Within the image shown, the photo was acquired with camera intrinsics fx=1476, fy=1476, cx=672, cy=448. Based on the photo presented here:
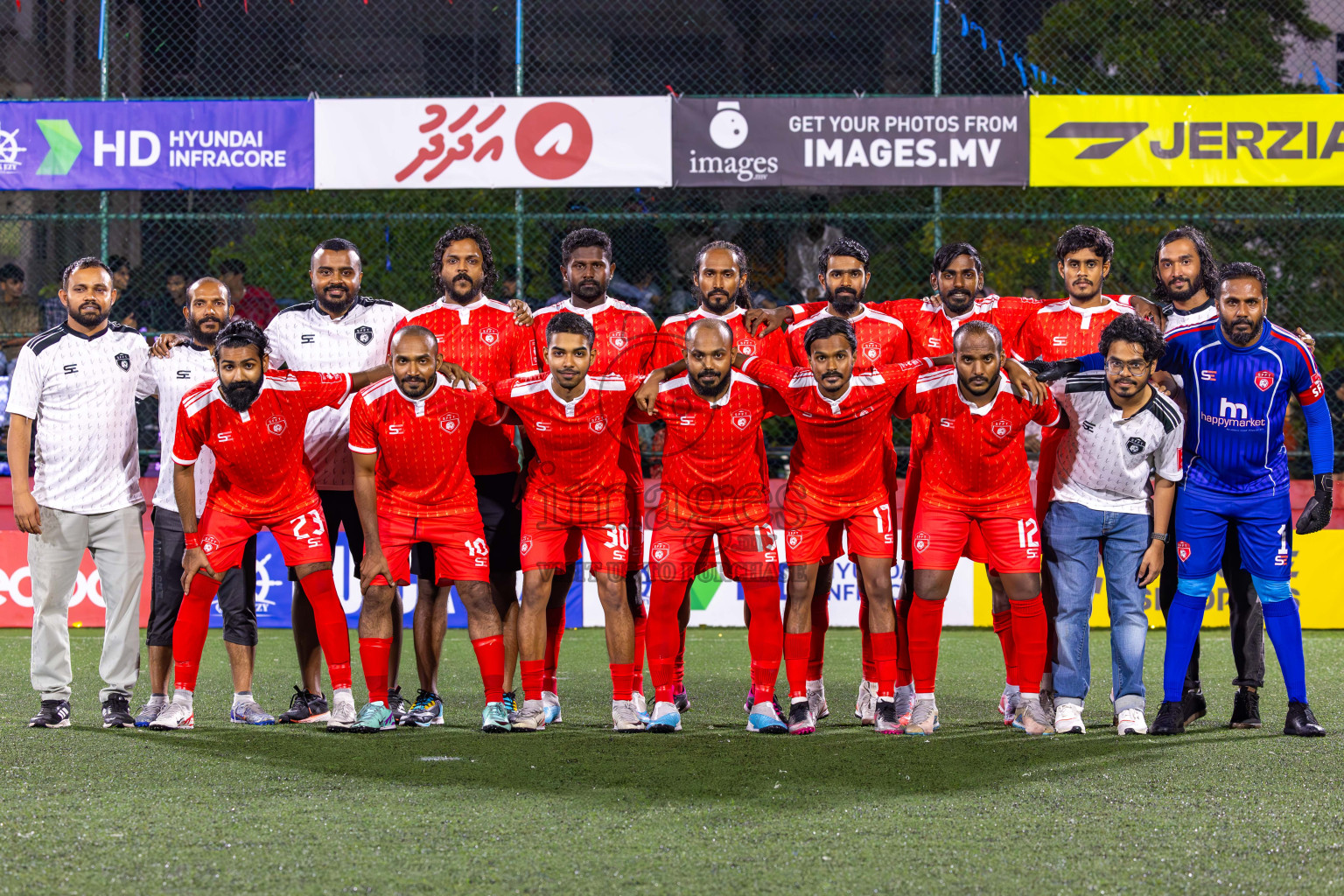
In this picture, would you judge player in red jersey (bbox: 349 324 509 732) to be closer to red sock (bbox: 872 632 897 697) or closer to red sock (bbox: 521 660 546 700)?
red sock (bbox: 521 660 546 700)

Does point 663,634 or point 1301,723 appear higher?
point 663,634

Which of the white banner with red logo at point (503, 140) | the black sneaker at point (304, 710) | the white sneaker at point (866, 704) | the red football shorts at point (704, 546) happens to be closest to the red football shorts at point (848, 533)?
the red football shorts at point (704, 546)

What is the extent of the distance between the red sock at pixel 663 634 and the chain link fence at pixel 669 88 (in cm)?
615

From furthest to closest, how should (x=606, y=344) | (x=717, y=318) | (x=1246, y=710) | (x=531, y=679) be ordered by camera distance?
(x=606, y=344), (x=717, y=318), (x=1246, y=710), (x=531, y=679)

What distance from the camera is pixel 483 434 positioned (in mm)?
6641

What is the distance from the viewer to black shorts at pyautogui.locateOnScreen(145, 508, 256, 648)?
6609mm

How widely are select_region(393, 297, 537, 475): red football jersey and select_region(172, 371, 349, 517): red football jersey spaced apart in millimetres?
Answer: 564

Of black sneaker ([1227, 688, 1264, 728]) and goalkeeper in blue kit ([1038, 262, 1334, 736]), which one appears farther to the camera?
black sneaker ([1227, 688, 1264, 728])

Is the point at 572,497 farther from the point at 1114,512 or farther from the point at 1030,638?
the point at 1114,512

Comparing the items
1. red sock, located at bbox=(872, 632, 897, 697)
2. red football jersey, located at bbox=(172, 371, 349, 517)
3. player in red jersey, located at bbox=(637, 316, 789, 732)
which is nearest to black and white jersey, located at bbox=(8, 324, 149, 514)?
red football jersey, located at bbox=(172, 371, 349, 517)

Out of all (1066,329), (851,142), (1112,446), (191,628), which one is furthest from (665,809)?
(851,142)

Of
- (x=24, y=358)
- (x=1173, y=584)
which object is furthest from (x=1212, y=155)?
(x=24, y=358)

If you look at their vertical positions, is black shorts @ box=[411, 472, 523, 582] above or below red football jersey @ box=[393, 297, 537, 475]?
below

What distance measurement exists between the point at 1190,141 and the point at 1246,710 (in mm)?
6700
